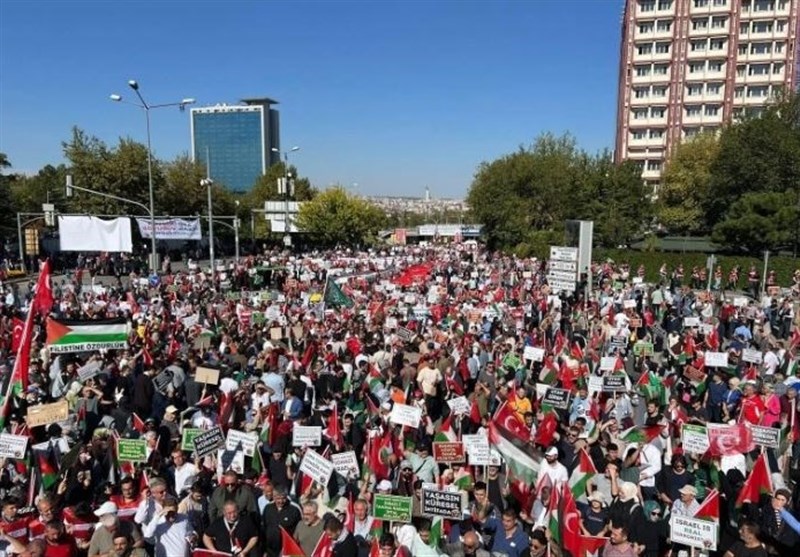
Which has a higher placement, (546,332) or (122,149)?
(122,149)

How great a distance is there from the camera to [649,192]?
53.5 meters

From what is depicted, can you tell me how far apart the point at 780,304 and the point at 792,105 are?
34.4 m

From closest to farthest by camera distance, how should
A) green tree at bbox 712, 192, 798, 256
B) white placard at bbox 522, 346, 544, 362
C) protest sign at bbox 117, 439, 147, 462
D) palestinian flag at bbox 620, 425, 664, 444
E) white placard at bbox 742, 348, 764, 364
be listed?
protest sign at bbox 117, 439, 147, 462
palestinian flag at bbox 620, 425, 664, 444
white placard at bbox 742, 348, 764, 364
white placard at bbox 522, 346, 544, 362
green tree at bbox 712, 192, 798, 256

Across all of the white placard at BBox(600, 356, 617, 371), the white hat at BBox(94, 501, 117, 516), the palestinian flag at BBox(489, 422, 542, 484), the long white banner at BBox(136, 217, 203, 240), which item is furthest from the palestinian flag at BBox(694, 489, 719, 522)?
the long white banner at BBox(136, 217, 203, 240)

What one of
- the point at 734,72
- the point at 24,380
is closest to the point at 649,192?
the point at 734,72

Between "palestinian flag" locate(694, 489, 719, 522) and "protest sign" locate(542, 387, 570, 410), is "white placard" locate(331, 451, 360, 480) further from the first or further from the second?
"palestinian flag" locate(694, 489, 719, 522)

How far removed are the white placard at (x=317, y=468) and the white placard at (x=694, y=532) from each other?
12.4 feet

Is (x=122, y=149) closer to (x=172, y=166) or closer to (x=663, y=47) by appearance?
(x=172, y=166)

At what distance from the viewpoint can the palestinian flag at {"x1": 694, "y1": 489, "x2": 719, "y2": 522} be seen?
6625 millimetres

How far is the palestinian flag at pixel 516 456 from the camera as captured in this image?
26.9ft

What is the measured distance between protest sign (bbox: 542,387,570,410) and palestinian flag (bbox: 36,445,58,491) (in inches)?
284

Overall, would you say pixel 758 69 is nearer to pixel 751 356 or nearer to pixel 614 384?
pixel 751 356

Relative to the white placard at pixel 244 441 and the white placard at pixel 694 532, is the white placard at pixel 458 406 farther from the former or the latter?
the white placard at pixel 694 532

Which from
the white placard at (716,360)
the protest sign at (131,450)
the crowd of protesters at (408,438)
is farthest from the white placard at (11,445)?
the white placard at (716,360)
